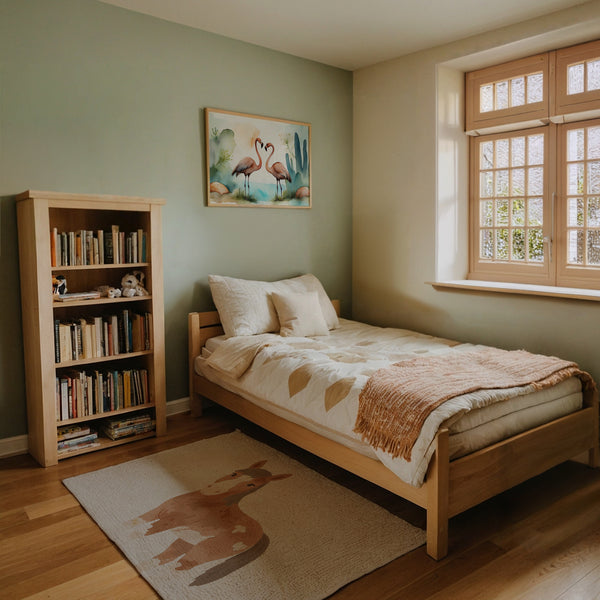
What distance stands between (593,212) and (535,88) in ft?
2.93

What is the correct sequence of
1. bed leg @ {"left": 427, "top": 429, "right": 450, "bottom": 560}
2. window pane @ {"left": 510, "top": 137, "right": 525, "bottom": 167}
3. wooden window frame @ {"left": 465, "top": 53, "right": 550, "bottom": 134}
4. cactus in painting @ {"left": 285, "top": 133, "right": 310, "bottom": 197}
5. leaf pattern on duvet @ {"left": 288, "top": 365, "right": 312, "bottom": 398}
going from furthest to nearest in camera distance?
cactus in painting @ {"left": 285, "top": 133, "right": 310, "bottom": 197}
window pane @ {"left": 510, "top": 137, "right": 525, "bottom": 167}
wooden window frame @ {"left": 465, "top": 53, "right": 550, "bottom": 134}
leaf pattern on duvet @ {"left": 288, "top": 365, "right": 312, "bottom": 398}
bed leg @ {"left": 427, "top": 429, "right": 450, "bottom": 560}

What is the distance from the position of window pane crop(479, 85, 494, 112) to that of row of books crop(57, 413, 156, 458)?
121 inches

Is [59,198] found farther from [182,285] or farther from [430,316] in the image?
[430,316]

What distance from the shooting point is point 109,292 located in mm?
3121

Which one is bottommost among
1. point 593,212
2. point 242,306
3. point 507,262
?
point 242,306

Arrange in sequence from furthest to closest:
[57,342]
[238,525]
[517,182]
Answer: [517,182], [57,342], [238,525]

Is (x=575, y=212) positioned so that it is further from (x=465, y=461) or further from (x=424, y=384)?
(x=465, y=461)

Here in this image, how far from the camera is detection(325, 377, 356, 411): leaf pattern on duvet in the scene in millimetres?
2488

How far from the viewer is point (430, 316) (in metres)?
4.04

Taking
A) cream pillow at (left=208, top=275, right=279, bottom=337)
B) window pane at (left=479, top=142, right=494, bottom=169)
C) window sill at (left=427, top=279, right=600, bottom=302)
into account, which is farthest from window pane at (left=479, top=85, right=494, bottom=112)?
cream pillow at (left=208, top=275, right=279, bottom=337)

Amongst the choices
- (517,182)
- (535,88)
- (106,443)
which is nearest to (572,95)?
(535,88)

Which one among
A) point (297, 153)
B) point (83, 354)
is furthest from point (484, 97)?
point (83, 354)

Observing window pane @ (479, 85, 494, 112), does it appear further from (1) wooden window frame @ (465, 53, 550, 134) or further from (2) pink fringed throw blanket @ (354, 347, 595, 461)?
(2) pink fringed throw blanket @ (354, 347, 595, 461)

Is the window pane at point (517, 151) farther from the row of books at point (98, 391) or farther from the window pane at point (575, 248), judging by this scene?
the row of books at point (98, 391)
